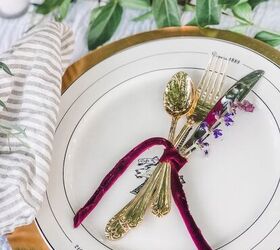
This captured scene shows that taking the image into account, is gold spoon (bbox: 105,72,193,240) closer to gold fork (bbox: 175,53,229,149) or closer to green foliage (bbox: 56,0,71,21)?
gold fork (bbox: 175,53,229,149)

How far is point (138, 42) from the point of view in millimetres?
623

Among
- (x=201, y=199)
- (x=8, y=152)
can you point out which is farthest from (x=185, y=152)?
(x=8, y=152)

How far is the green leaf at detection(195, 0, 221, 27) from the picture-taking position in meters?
0.63

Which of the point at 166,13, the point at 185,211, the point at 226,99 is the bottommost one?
the point at 185,211

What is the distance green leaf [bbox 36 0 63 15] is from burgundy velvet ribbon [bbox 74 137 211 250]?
228 millimetres

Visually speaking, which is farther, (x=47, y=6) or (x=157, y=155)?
(x=47, y=6)

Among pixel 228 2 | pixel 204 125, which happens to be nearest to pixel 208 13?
pixel 228 2

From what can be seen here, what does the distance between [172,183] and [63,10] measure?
11.0 inches

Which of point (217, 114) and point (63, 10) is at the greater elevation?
point (63, 10)

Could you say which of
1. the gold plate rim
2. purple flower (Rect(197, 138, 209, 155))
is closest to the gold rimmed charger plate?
the gold plate rim

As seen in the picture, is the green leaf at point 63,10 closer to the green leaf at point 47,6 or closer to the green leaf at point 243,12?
the green leaf at point 47,6

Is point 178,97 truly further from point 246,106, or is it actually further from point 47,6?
point 47,6

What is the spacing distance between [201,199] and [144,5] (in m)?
0.26

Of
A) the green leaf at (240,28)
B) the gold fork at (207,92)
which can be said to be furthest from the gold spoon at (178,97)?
the green leaf at (240,28)
